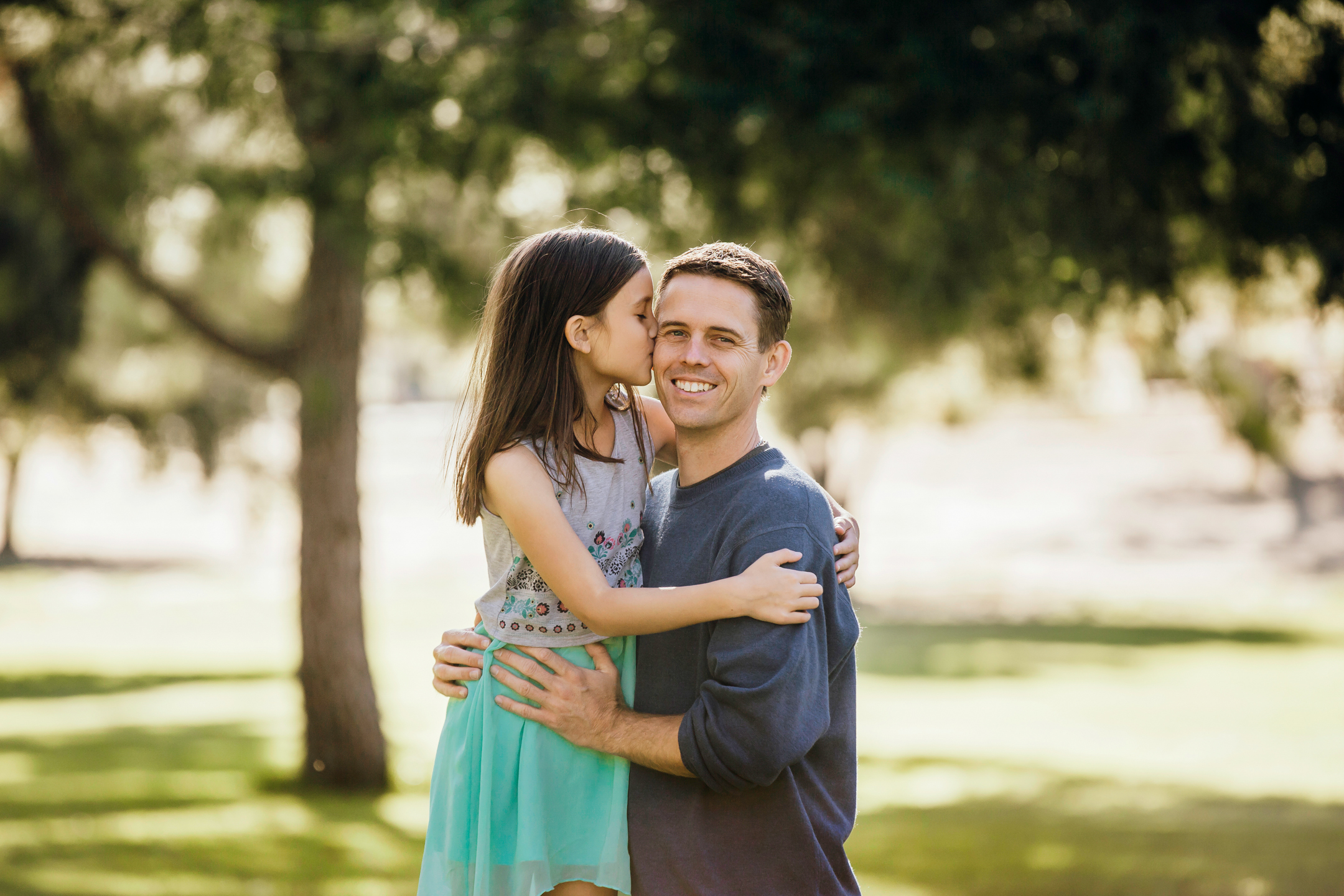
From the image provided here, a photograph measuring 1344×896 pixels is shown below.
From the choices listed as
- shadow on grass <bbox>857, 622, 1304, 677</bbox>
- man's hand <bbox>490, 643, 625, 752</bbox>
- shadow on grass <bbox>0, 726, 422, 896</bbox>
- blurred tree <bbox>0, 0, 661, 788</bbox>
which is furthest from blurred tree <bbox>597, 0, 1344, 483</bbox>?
shadow on grass <bbox>857, 622, 1304, 677</bbox>

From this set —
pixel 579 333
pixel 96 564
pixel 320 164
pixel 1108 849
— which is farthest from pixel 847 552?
pixel 96 564

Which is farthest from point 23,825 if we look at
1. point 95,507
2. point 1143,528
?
point 95,507

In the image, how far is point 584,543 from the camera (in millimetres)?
2600

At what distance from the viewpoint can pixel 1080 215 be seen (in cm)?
582

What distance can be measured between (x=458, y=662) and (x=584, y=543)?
41cm

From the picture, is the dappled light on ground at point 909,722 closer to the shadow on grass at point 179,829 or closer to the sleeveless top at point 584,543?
the shadow on grass at point 179,829

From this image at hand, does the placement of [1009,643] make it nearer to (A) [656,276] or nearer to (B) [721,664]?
(A) [656,276]

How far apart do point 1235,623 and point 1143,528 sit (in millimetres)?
13666

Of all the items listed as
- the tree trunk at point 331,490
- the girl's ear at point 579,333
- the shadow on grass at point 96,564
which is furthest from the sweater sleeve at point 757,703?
the shadow on grass at point 96,564

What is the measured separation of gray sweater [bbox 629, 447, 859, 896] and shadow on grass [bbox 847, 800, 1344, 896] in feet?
17.8

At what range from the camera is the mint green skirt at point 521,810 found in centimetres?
249

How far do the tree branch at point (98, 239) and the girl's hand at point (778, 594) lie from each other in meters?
8.64

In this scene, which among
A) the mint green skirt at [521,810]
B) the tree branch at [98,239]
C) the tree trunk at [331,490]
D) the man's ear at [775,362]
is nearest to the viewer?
the mint green skirt at [521,810]

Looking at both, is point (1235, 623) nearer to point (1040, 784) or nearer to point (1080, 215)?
point (1040, 784)
